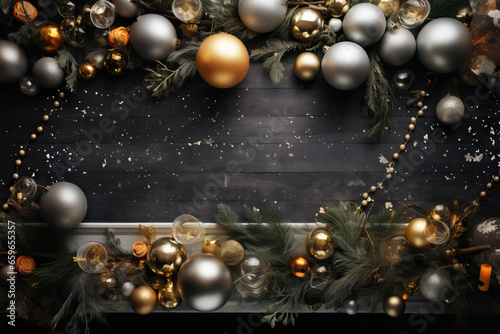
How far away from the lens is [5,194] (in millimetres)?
1489

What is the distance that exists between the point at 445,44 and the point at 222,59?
81 cm

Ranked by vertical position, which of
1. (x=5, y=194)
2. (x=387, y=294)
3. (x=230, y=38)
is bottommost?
(x=387, y=294)

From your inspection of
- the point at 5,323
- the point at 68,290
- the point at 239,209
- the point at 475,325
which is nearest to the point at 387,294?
the point at 475,325

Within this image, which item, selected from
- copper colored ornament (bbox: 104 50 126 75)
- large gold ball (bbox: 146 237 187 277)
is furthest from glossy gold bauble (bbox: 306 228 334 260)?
copper colored ornament (bbox: 104 50 126 75)

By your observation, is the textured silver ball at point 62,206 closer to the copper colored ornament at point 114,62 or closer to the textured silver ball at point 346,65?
the copper colored ornament at point 114,62

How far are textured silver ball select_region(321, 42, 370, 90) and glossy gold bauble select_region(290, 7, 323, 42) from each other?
92mm

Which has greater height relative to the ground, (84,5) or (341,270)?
(84,5)

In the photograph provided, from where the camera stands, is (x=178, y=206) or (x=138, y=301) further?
(x=178, y=206)

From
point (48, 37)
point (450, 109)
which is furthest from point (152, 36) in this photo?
point (450, 109)

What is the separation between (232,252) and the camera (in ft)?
4.36

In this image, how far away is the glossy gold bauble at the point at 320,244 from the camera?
1345mm

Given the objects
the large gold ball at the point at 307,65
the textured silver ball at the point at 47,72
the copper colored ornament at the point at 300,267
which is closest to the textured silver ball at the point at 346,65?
the large gold ball at the point at 307,65

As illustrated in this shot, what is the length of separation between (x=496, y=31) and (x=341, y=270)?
41.1 inches

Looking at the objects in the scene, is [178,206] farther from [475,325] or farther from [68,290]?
[475,325]
